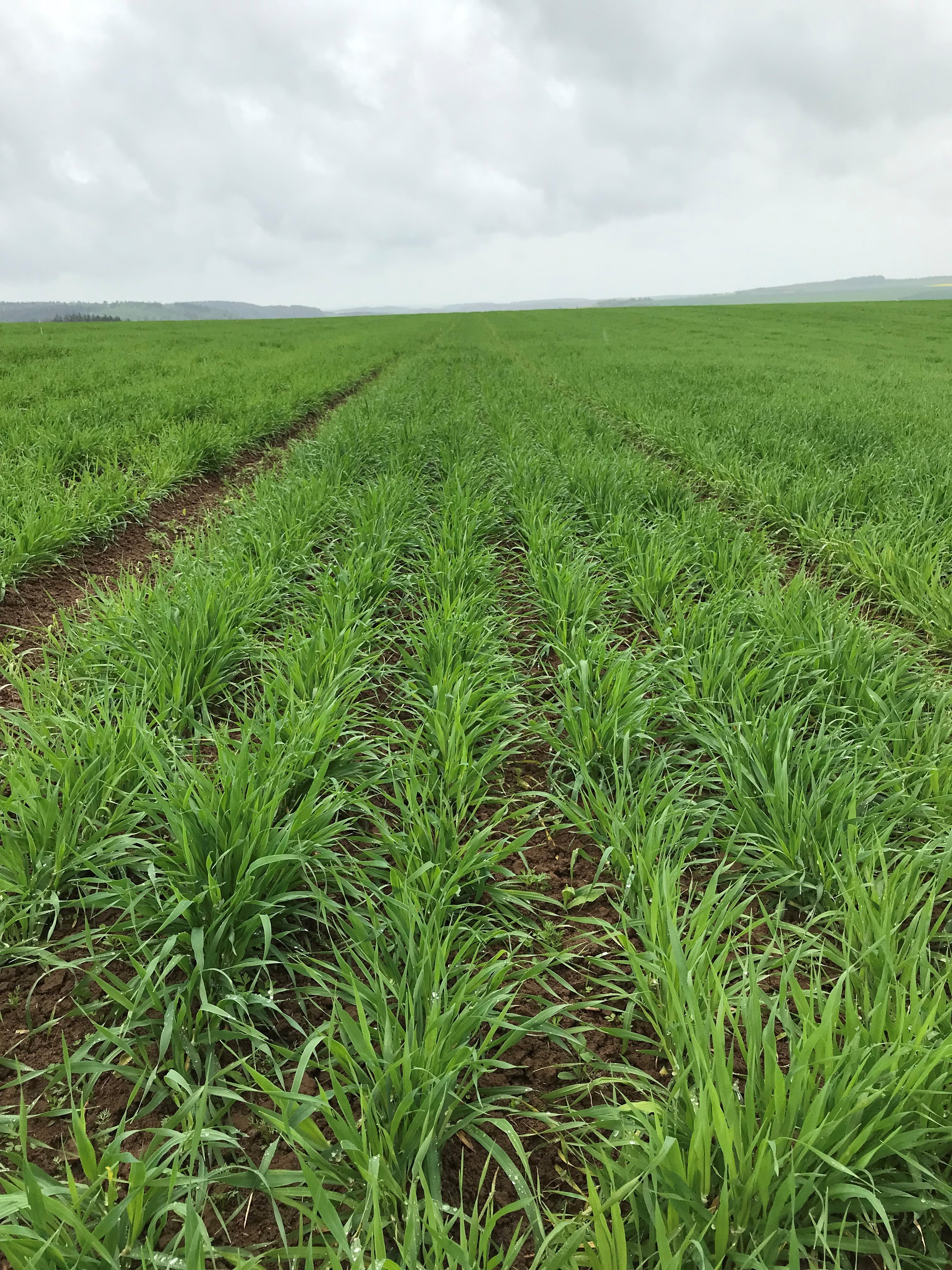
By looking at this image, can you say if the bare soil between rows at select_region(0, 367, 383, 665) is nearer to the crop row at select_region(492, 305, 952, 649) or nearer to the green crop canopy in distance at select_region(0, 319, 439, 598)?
the green crop canopy in distance at select_region(0, 319, 439, 598)

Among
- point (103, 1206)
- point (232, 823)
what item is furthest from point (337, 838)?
point (103, 1206)

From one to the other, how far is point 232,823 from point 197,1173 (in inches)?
27.4

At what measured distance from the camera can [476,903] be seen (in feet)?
5.63

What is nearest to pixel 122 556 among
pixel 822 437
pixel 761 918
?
pixel 761 918

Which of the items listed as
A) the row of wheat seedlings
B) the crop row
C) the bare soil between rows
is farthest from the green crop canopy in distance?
the crop row

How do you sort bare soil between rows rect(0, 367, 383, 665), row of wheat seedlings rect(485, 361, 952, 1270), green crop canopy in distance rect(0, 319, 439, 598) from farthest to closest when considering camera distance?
1. green crop canopy in distance rect(0, 319, 439, 598)
2. bare soil between rows rect(0, 367, 383, 665)
3. row of wheat seedlings rect(485, 361, 952, 1270)

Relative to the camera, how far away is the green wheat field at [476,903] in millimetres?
1061

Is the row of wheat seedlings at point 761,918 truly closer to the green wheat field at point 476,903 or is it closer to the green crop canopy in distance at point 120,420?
the green wheat field at point 476,903

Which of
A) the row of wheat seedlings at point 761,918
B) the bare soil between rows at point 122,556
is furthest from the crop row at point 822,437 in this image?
the bare soil between rows at point 122,556

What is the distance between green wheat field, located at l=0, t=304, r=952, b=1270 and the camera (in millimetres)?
1061

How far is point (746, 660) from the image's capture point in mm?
2619

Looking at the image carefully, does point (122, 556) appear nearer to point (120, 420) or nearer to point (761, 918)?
point (120, 420)

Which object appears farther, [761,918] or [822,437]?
[822,437]

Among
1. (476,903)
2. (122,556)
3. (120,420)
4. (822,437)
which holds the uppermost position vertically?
(120,420)
